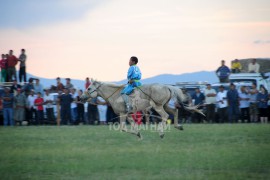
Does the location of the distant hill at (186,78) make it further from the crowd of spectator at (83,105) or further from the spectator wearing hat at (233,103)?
the spectator wearing hat at (233,103)

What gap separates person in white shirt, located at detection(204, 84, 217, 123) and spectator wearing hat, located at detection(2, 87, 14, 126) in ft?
25.6

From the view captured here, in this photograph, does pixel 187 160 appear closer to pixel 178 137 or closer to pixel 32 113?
pixel 178 137

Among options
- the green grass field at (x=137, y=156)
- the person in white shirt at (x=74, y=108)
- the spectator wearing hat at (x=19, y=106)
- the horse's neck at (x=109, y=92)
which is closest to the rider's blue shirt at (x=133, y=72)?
the horse's neck at (x=109, y=92)

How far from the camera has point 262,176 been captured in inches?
448

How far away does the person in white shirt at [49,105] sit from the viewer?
2925 centimetres

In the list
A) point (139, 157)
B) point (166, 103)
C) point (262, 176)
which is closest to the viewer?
point (262, 176)

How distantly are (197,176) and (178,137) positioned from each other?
7.78 metres

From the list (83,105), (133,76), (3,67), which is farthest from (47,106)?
(133,76)

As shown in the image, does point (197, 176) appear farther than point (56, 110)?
No

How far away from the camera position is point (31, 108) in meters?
29.2

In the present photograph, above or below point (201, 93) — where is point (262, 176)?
below

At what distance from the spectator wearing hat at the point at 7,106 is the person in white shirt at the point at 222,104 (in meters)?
8.30

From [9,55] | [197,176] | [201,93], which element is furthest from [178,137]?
[9,55]

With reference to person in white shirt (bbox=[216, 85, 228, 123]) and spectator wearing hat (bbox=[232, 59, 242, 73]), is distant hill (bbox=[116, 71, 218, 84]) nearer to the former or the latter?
spectator wearing hat (bbox=[232, 59, 242, 73])
